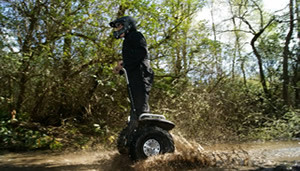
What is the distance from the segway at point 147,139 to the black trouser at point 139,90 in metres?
0.11

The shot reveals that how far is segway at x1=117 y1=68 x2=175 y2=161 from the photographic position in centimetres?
427

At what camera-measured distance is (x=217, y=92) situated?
1062 centimetres

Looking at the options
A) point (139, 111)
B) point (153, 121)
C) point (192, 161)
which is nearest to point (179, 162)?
point (192, 161)

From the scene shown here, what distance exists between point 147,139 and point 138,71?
3.66 feet

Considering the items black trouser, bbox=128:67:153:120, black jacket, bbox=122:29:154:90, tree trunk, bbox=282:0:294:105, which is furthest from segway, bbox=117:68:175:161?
tree trunk, bbox=282:0:294:105

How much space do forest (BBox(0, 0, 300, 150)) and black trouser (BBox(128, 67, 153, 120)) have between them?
9.53ft

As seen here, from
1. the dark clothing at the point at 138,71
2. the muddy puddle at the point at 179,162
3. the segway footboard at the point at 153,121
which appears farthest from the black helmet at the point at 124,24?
the muddy puddle at the point at 179,162

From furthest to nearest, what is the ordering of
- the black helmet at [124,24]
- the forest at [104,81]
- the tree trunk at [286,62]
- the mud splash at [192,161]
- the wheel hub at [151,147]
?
the tree trunk at [286,62] < the forest at [104,81] < the black helmet at [124,24] < the wheel hub at [151,147] < the mud splash at [192,161]

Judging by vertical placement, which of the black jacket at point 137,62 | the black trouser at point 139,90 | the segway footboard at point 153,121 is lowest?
the segway footboard at point 153,121

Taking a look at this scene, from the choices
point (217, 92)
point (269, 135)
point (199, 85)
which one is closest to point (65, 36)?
point (199, 85)

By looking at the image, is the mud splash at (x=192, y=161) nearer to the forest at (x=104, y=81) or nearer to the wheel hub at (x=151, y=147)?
the wheel hub at (x=151, y=147)

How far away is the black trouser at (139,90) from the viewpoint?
452 centimetres

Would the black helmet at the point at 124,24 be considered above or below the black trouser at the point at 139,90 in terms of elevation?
above

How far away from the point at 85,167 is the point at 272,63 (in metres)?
10.2
